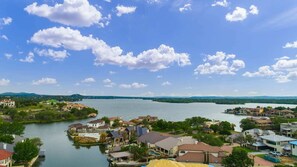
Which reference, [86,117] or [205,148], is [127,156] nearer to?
[205,148]

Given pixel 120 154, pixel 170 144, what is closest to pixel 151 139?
pixel 170 144

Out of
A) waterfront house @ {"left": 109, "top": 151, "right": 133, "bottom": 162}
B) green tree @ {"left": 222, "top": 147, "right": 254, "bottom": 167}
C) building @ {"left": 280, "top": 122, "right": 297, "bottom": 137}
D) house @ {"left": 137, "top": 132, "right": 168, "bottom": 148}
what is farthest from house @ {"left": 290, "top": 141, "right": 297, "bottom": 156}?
building @ {"left": 280, "top": 122, "right": 297, "bottom": 137}

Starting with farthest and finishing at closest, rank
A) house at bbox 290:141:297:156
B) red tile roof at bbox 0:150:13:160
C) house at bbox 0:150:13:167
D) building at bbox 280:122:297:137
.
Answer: building at bbox 280:122:297:137 → house at bbox 290:141:297:156 → red tile roof at bbox 0:150:13:160 → house at bbox 0:150:13:167

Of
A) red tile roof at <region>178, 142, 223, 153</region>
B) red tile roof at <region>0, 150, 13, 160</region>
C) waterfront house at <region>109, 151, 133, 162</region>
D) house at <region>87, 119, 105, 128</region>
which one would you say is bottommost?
waterfront house at <region>109, 151, 133, 162</region>

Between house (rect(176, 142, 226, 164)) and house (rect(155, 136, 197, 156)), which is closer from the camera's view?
house (rect(176, 142, 226, 164))

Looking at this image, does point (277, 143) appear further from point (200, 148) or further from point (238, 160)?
point (238, 160)

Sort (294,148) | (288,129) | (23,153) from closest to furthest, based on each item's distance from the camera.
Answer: (23,153) < (294,148) < (288,129)

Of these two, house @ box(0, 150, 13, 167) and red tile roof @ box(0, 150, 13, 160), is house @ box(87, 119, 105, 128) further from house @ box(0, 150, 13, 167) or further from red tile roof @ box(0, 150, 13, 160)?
red tile roof @ box(0, 150, 13, 160)
